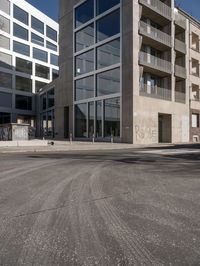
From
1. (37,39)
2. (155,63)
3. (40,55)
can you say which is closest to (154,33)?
(155,63)

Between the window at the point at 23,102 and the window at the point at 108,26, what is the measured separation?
27.3m

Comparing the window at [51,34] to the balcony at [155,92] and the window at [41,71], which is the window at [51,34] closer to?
the window at [41,71]

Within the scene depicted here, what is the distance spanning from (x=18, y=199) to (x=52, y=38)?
2554 inches

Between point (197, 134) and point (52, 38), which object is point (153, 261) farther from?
point (52, 38)

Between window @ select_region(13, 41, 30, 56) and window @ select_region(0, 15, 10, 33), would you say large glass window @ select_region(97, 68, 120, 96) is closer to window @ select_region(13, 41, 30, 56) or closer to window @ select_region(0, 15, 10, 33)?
window @ select_region(0, 15, 10, 33)

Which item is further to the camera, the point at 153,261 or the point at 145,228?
the point at 145,228

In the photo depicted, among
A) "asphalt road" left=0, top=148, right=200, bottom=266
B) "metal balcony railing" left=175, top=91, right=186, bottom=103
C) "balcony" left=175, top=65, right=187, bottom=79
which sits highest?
"balcony" left=175, top=65, right=187, bottom=79

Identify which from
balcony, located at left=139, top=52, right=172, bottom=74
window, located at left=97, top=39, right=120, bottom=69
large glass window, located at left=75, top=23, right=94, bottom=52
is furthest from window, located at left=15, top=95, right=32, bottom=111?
balcony, located at left=139, top=52, right=172, bottom=74

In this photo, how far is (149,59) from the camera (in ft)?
112

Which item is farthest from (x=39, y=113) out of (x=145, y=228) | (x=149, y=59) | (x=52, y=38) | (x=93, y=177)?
(x=145, y=228)

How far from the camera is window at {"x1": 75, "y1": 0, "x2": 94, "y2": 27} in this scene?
37159mm

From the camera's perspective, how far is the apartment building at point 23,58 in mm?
55219

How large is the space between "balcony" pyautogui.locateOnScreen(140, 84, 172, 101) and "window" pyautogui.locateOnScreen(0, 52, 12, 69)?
103ft

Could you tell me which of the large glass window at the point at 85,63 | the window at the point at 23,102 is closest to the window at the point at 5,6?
the window at the point at 23,102
